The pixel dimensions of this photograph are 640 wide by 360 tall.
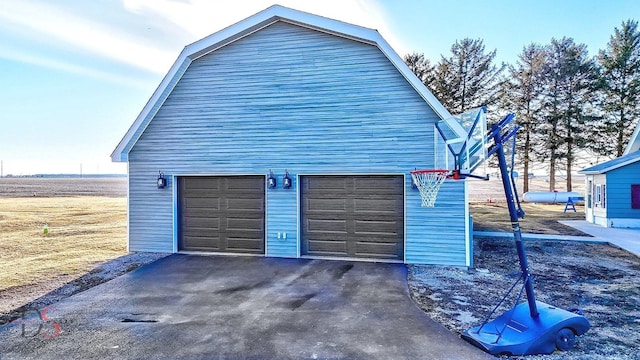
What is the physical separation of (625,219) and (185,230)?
15683mm

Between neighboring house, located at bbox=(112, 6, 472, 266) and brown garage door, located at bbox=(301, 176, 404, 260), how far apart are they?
0.02m

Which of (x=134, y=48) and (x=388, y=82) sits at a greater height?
(x=134, y=48)

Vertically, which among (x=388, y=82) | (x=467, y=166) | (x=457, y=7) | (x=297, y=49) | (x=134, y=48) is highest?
(x=457, y=7)

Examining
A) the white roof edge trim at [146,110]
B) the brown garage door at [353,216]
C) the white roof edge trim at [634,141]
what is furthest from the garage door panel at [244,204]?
the white roof edge trim at [634,141]

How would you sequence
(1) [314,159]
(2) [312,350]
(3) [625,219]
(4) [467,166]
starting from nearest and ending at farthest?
1. (2) [312,350]
2. (4) [467,166]
3. (1) [314,159]
4. (3) [625,219]

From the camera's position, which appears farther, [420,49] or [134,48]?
[420,49]

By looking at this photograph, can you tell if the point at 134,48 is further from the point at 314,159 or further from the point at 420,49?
the point at 420,49

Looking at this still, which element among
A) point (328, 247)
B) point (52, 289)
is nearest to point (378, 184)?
point (328, 247)

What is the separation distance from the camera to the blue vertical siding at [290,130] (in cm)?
786

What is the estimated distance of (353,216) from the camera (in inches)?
327

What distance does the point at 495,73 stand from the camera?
24.8m

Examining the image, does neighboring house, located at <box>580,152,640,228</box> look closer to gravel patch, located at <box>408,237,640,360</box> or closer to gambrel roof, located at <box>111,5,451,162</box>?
gravel patch, located at <box>408,237,640,360</box>

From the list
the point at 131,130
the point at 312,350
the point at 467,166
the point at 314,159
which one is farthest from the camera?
the point at 131,130

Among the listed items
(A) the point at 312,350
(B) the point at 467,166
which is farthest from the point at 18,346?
(B) the point at 467,166
